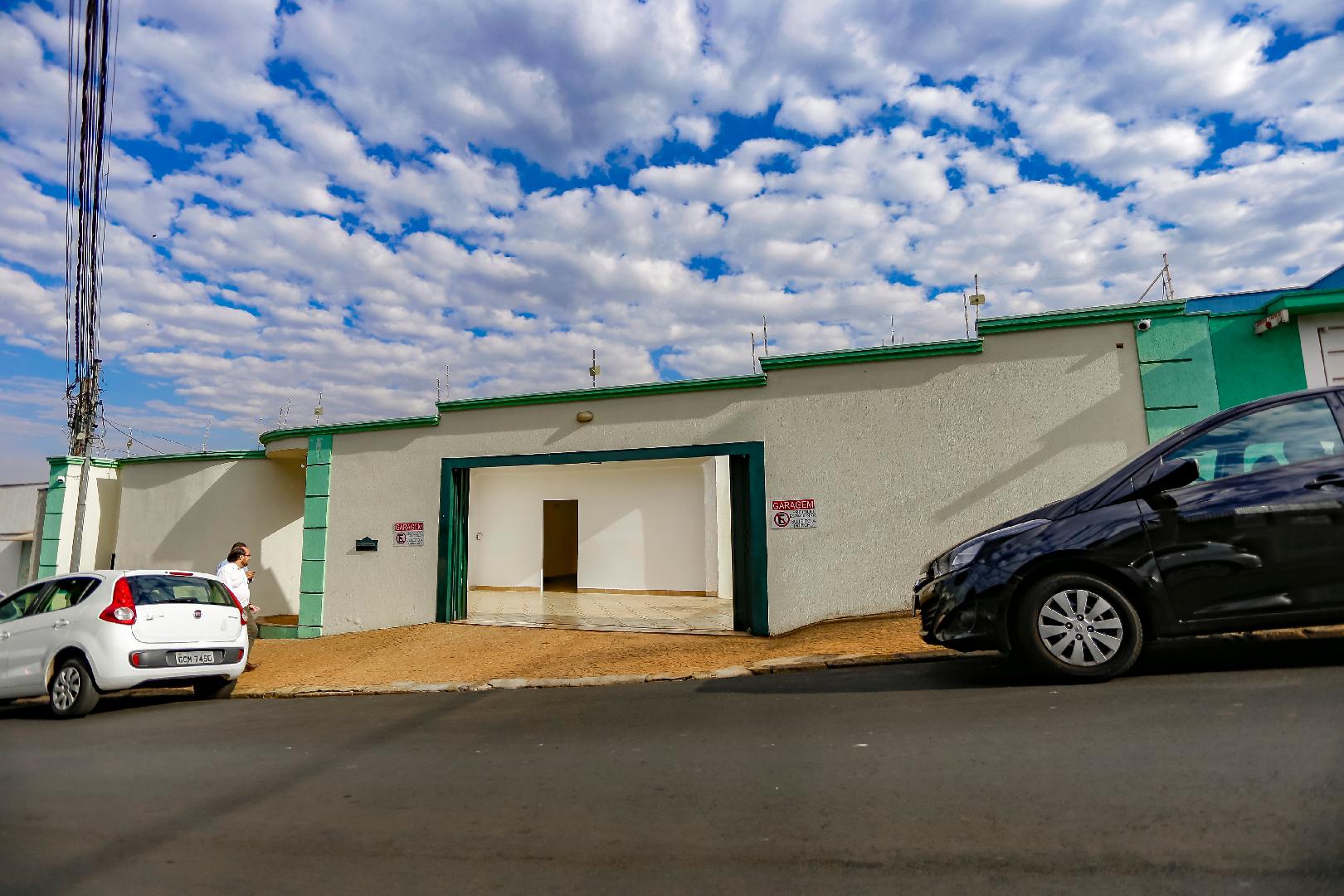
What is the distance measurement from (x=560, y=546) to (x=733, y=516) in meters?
9.96

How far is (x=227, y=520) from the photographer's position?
52.4 feet

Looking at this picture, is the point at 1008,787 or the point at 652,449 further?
the point at 652,449

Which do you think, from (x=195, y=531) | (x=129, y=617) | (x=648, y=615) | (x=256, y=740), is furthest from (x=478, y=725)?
(x=195, y=531)

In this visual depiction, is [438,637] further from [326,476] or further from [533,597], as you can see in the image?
[533,597]

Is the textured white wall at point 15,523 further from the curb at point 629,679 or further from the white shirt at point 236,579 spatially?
the curb at point 629,679

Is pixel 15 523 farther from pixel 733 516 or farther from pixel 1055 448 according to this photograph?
pixel 1055 448

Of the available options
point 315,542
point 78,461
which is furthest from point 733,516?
point 78,461

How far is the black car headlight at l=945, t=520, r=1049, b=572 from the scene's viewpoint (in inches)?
207

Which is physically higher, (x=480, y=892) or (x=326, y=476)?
(x=326, y=476)

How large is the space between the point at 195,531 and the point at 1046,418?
15754 mm

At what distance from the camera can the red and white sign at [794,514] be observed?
10.1 meters

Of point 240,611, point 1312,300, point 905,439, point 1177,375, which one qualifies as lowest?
point 240,611

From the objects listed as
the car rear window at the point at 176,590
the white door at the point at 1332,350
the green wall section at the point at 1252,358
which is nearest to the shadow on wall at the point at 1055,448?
the green wall section at the point at 1252,358

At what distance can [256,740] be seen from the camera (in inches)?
226
